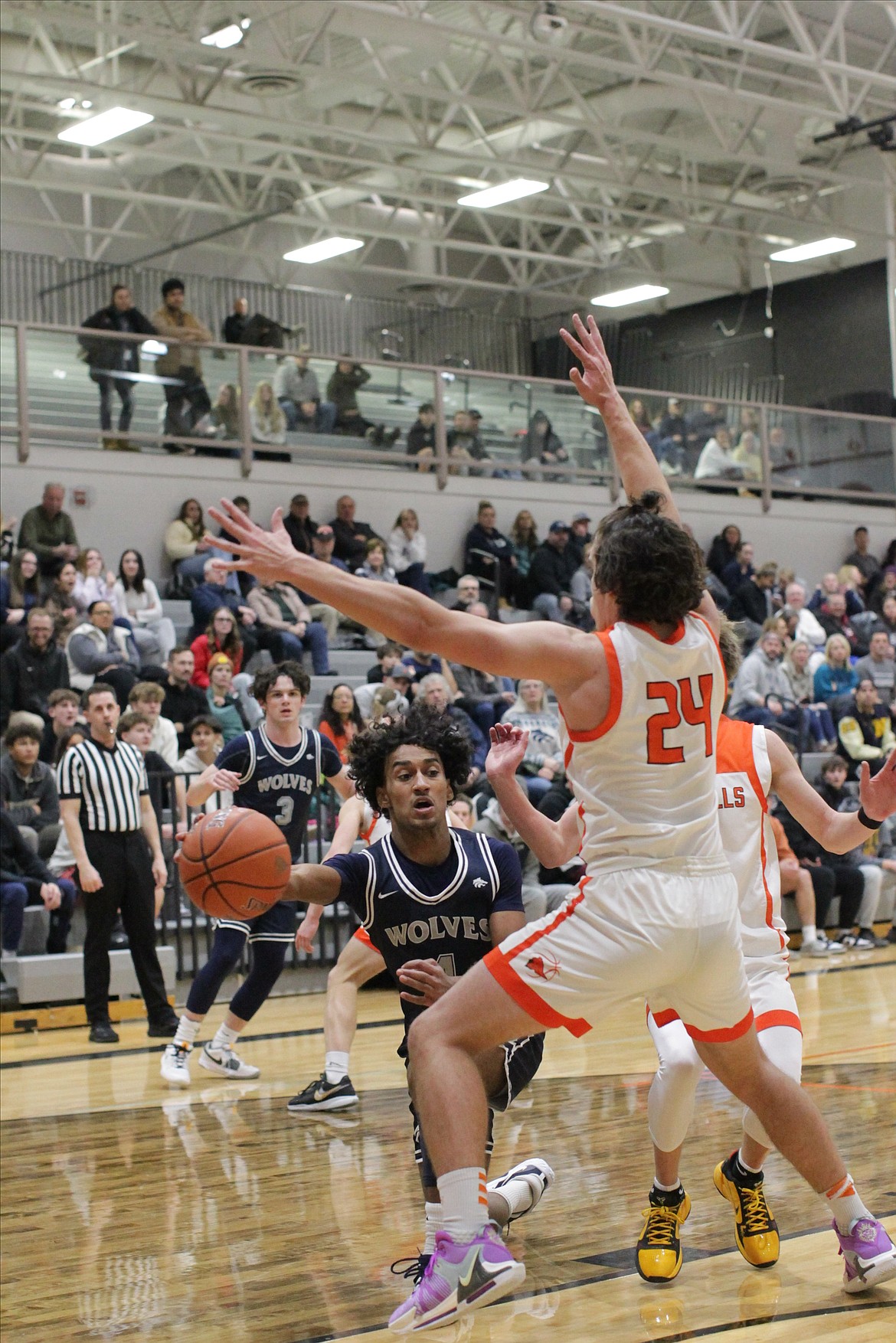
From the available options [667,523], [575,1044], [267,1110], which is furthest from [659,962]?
[575,1044]

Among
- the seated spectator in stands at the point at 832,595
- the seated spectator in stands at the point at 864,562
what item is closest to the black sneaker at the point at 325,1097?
the seated spectator in stands at the point at 832,595

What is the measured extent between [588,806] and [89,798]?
224 inches

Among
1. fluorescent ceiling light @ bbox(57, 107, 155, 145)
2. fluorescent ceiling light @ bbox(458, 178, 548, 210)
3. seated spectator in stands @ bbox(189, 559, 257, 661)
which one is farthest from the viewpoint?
fluorescent ceiling light @ bbox(458, 178, 548, 210)

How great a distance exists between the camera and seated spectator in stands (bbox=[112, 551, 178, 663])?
42.1 feet

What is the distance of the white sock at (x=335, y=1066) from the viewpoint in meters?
6.75

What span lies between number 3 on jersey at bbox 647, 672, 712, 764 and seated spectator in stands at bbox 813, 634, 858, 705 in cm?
1181

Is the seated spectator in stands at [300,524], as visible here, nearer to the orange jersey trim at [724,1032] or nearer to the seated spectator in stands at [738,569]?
the seated spectator in stands at [738,569]

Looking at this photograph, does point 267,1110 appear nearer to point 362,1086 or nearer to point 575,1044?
point 362,1086

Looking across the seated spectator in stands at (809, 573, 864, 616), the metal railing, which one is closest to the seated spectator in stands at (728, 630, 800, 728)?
the seated spectator in stands at (809, 573, 864, 616)

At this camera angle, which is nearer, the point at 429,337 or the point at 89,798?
the point at 89,798

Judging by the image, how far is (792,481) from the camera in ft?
65.5

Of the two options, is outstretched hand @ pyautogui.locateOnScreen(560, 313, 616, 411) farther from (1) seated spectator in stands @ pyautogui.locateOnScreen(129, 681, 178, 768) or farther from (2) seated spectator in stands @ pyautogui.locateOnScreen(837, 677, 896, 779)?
(2) seated spectator in stands @ pyautogui.locateOnScreen(837, 677, 896, 779)

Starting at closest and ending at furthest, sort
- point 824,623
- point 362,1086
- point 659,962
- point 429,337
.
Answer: point 659,962, point 362,1086, point 824,623, point 429,337

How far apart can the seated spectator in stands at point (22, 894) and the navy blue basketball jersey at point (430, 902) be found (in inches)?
220
